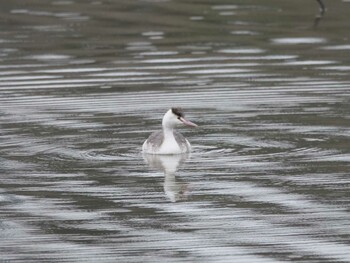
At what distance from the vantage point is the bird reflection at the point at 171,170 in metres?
16.0

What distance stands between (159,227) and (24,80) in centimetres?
1086

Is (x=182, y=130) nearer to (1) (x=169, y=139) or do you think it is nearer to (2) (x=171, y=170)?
(1) (x=169, y=139)

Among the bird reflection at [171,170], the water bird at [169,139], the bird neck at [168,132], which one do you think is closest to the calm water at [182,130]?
the bird reflection at [171,170]

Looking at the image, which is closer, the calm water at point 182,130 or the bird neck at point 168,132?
the calm water at point 182,130

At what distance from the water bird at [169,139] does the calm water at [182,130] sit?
145 mm

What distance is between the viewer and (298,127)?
65.0 feet

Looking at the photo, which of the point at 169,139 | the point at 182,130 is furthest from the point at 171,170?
the point at 182,130

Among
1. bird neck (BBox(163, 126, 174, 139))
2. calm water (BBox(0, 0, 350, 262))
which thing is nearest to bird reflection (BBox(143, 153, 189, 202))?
calm water (BBox(0, 0, 350, 262))

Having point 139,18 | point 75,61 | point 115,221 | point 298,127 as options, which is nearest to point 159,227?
point 115,221

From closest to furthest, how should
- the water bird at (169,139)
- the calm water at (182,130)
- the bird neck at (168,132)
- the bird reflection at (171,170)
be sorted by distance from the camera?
the calm water at (182,130)
the bird reflection at (171,170)
the water bird at (169,139)
the bird neck at (168,132)

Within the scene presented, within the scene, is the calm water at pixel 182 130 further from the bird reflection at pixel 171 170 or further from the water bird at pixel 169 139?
the water bird at pixel 169 139

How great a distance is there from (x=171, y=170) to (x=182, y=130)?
358 cm

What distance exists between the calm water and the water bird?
145 millimetres

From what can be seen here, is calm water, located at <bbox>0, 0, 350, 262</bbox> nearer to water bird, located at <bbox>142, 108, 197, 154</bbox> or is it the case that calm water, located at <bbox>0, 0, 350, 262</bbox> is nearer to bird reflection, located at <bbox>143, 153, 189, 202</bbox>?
bird reflection, located at <bbox>143, 153, 189, 202</bbox>
